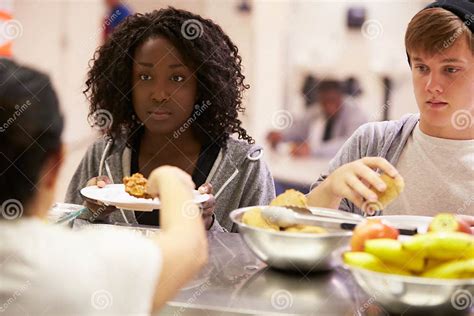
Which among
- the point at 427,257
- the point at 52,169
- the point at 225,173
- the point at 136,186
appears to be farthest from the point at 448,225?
the point at 225,173

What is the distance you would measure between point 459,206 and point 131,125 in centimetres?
125

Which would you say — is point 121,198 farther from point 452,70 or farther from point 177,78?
point 452,70

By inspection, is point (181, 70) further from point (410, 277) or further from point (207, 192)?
point (410, 277)

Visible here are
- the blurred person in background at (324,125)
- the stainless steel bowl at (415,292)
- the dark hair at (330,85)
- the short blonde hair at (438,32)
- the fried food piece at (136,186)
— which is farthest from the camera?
the dark hair at (330,85)

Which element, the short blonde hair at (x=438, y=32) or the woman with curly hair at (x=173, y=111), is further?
the woman with curly hair at (x=173, y=111)

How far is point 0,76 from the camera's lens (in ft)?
3.08

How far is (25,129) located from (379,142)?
4.72 ft

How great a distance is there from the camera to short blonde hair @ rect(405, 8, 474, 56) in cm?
177

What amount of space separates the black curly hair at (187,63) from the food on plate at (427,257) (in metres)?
1.18

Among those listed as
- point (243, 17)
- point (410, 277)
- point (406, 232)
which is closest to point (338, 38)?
point (243, 17)

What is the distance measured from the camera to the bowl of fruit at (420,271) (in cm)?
103

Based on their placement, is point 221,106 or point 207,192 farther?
point 221,106

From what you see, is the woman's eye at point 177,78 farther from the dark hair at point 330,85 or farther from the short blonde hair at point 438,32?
the dark hair at point 330,85

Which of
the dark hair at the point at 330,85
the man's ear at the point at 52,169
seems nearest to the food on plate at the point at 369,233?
the man's ear at the point at 52,169
